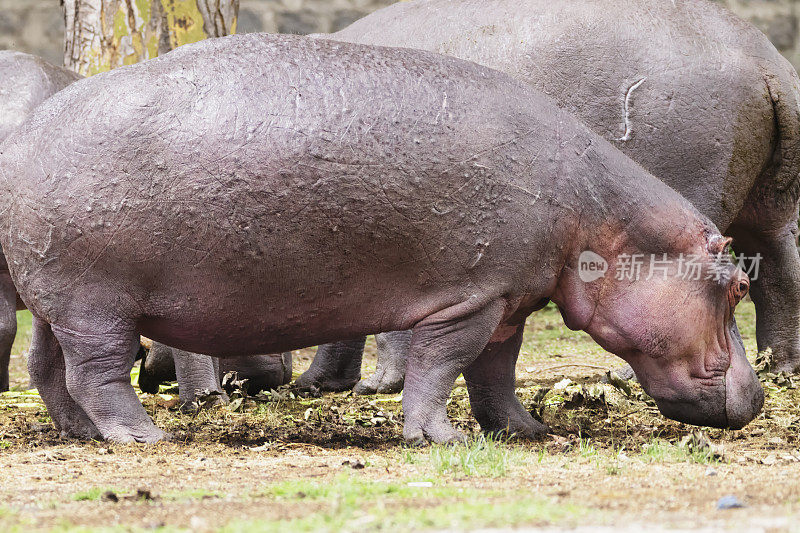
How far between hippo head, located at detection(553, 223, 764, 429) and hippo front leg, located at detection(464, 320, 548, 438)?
383 millimetres

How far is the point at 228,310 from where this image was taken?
14.4 feet

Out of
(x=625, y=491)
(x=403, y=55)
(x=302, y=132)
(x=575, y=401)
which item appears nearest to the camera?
(x=625, y=491)

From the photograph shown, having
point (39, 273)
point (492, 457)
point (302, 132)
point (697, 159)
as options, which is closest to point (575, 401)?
point (697, 159)

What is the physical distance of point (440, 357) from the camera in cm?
448

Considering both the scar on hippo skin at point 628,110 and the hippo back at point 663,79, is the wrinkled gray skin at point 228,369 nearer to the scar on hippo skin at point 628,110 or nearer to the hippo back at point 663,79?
the hippo back at point 663,79

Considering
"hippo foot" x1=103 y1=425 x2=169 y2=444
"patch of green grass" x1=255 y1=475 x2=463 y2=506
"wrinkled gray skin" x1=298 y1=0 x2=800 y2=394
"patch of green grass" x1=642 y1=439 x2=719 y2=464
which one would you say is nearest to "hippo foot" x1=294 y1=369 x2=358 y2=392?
"wrinkled gray skin" x1=298 y1=0 x2=800 y2=394

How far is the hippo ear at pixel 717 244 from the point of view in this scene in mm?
4664

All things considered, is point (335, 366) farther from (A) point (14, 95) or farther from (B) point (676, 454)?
(B) point (676, 454)

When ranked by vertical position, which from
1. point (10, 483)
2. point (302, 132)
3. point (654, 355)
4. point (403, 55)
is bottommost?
point (10, 483)

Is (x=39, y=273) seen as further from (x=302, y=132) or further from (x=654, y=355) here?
(x=654, y=355)

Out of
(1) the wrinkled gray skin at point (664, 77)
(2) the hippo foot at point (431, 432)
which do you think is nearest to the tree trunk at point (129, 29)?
(1) the wrinkled gray skin at point (664, 77)

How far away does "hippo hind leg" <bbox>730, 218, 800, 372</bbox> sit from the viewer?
6793 mm

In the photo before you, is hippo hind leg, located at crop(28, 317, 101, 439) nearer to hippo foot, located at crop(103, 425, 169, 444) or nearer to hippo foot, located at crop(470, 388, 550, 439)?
hippo foot, located at crop(103, 425, 169, 444)

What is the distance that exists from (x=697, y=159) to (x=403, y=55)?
1.87 meters
